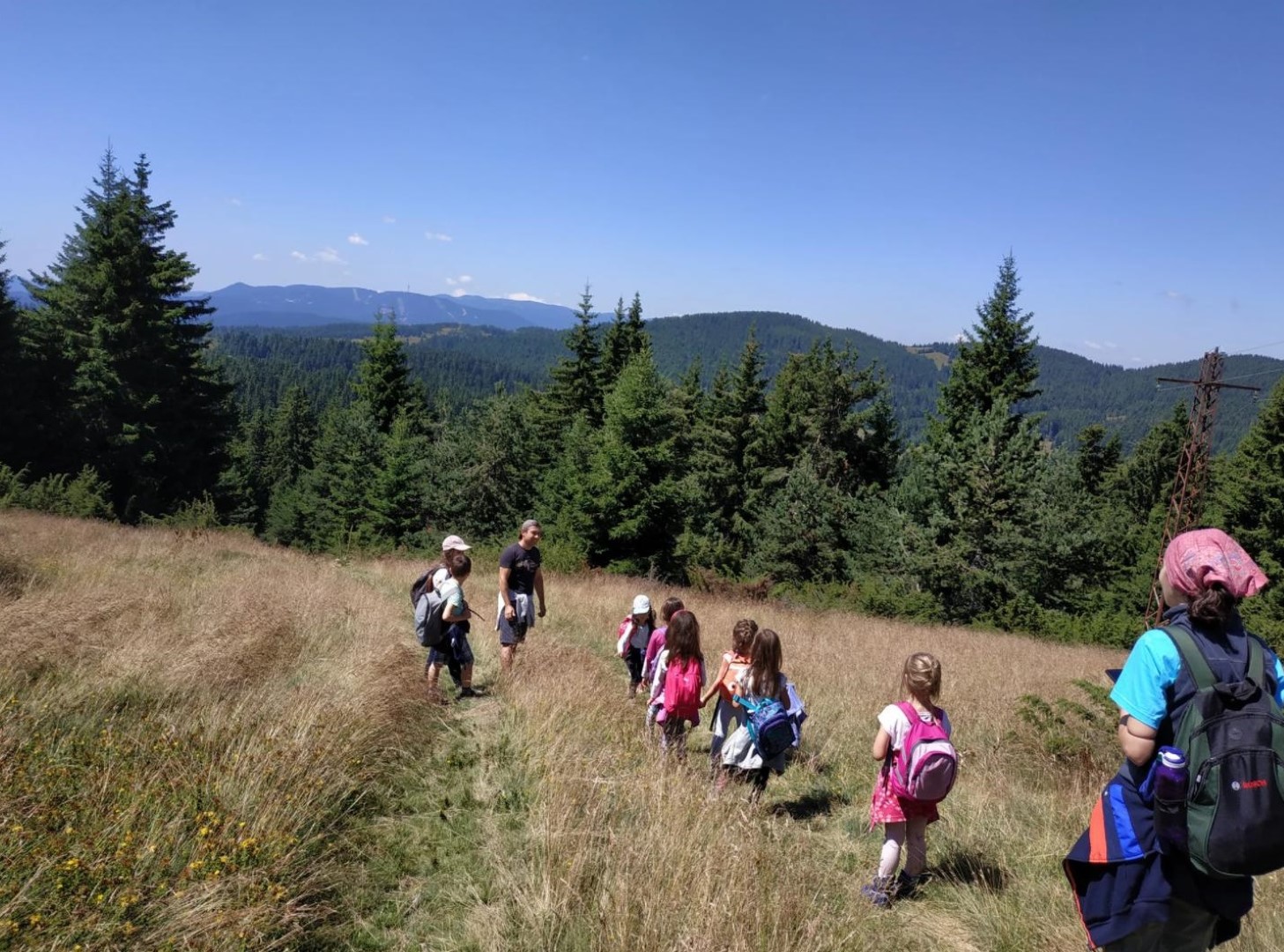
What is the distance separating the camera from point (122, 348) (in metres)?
27.6

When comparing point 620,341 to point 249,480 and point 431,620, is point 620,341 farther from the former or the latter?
point 249,480

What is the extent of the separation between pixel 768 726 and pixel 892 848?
3.12 feet

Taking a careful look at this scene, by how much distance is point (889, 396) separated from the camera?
33.2 meters

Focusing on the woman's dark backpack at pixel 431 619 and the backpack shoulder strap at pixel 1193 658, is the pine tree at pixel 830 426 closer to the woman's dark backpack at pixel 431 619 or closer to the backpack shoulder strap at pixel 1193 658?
the woman's dark backpack at pixel 431 619

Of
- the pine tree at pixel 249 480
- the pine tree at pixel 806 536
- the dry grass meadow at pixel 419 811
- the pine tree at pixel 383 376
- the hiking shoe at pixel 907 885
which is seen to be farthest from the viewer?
the pine tree at pixel 383 376

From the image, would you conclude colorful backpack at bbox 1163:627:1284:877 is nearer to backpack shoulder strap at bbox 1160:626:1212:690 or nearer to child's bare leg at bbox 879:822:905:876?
backpack shoulder strap at bbox 1160:626:1212:690

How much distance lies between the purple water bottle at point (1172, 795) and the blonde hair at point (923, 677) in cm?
152

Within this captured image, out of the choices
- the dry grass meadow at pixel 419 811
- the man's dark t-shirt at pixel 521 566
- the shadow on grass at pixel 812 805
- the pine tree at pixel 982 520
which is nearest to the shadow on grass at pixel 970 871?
the dry grass meadow at pixel 419 811

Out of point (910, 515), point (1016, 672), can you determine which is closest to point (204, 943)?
point (1016, 672)

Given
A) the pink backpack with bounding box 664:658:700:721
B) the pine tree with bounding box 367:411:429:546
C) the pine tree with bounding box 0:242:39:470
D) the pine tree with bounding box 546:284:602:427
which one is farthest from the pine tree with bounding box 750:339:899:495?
the pine tree with bounding box 0:242:39:470

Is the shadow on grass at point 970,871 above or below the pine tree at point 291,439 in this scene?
above

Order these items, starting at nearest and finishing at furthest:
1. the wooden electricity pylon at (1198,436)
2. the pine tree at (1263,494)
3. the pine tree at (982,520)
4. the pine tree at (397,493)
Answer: the wooden electricity pylon at (1198,436)
the pine tree at (982,520)
the pine tree at (1263,494)
the pine tree at (397,493)

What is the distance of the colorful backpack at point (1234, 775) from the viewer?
187 centimetres

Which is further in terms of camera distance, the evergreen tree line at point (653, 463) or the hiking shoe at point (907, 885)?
the evergreen tree line at point (653, 463)
